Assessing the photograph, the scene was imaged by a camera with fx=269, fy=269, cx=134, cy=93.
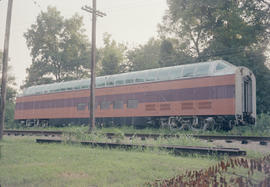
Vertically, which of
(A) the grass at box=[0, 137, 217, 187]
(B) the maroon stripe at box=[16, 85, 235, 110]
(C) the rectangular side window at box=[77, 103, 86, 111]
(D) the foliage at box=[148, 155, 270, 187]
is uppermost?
(B) the maroon stripe at box=[16, 85, 235, 110]

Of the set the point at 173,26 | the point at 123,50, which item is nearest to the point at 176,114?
the point at 173,26

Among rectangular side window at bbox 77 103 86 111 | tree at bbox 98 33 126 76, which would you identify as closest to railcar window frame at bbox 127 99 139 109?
rectangular side window at bbox 77 103 86 111

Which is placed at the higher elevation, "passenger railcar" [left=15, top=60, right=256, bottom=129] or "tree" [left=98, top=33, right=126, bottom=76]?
"tree" [left=98, top=33, right=126, bottom=76]

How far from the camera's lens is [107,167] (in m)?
5.59

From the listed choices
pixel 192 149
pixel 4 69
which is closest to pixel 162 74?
pixel 4 69

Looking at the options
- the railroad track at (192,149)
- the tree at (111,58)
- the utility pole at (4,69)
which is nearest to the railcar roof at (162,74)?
the utility pole at (4,69)

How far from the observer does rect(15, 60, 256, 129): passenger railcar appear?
1415 centimetres

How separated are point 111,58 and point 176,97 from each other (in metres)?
27.0

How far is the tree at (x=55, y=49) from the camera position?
145 feet

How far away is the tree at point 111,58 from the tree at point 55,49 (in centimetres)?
319

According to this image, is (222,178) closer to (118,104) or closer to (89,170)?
(89,170)

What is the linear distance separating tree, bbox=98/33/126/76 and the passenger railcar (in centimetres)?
1891

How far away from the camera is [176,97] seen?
15711mm

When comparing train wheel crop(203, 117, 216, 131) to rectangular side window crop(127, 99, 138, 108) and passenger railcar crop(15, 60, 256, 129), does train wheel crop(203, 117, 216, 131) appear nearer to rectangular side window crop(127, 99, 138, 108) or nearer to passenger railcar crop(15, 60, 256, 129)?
passenger railcar crop(15, 60, 256, 129)
